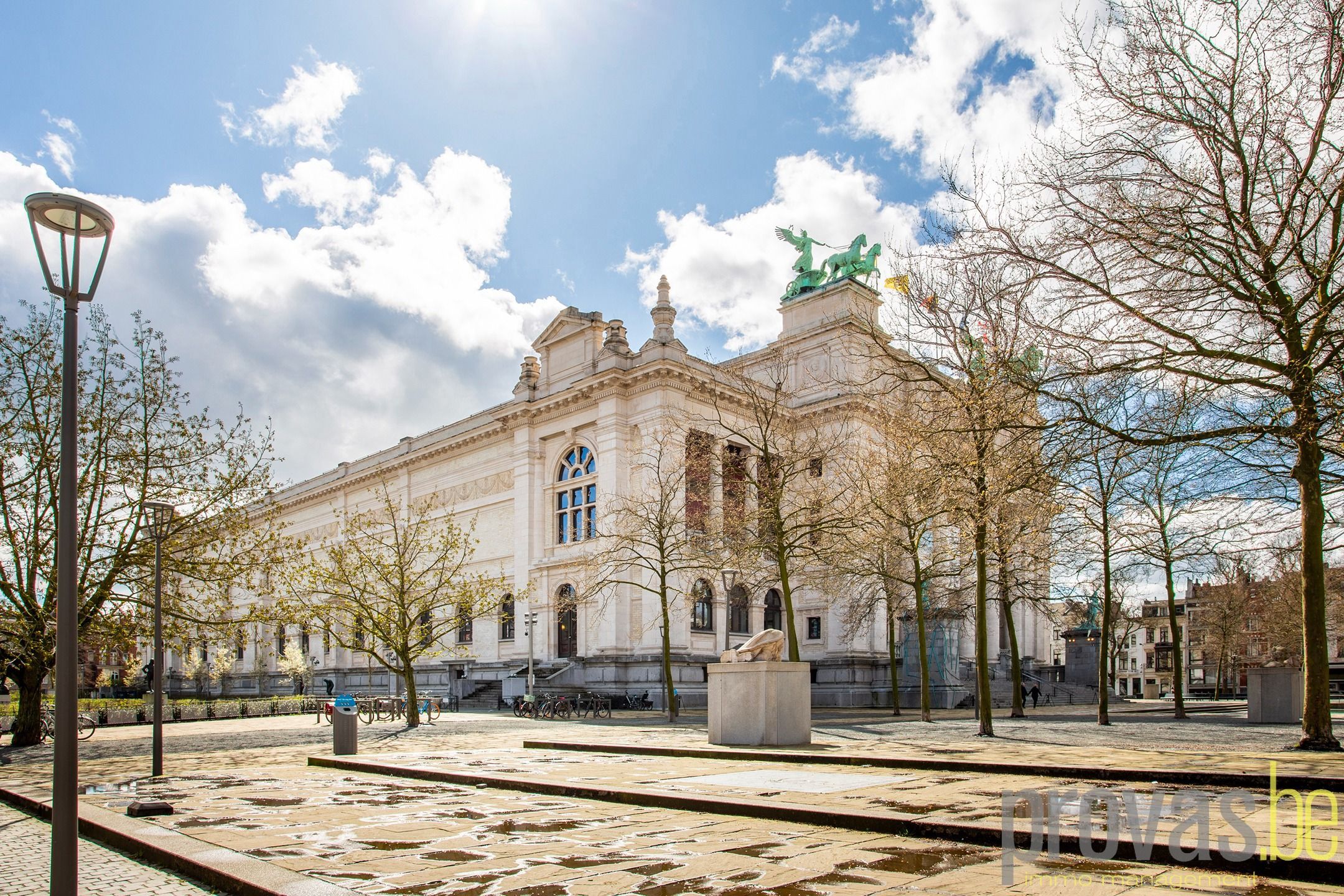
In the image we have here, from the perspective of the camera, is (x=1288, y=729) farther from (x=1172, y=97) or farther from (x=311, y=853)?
(x=311, y=853)

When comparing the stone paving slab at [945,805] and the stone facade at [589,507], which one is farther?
the stone facade at [589,507]

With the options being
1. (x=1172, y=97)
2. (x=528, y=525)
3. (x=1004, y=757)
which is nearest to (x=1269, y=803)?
(x=1004, y=757)

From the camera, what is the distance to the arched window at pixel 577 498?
155ft

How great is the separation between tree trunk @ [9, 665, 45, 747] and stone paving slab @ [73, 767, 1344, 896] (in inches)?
682

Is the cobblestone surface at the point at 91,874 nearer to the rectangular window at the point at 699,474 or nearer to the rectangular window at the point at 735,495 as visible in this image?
the rectangular window at the point at 735,495

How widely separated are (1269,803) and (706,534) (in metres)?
25.4

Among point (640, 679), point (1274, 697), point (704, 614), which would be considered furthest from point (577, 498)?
point (1274, 697)

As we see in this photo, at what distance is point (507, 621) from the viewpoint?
1992 inches

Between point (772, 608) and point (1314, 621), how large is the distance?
3575 centimetres

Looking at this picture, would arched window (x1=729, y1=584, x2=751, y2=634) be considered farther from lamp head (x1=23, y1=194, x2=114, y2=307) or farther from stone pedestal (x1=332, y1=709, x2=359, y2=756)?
lamp head (x1=23, y1=194, x2=114, y2=307)

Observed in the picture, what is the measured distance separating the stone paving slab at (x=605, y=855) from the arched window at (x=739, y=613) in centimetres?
3624

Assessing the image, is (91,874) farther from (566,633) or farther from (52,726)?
(566,633)

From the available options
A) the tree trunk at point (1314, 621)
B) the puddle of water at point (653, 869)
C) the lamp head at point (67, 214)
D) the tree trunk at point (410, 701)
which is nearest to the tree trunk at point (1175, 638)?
the tree trunk at point (1314, 621)

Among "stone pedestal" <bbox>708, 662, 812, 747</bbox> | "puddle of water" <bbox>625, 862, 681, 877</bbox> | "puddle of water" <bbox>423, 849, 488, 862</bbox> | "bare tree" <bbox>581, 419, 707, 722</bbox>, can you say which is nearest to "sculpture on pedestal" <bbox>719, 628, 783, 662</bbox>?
"stone pedestal" <bbox>708, 662, 812, 747</bbox>
